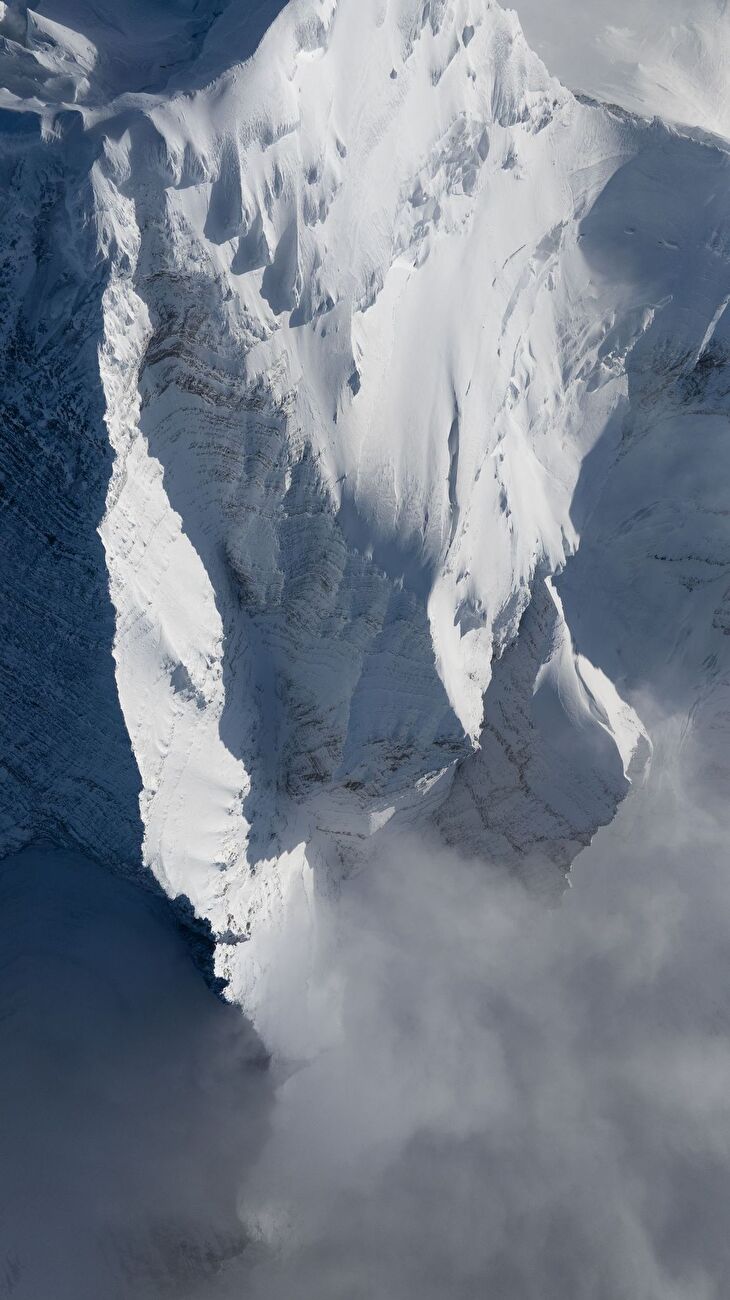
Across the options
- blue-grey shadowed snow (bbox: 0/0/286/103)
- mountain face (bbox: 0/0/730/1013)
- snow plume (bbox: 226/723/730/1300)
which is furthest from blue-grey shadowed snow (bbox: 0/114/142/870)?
snow plume (bbox: 226/723/730/1300)

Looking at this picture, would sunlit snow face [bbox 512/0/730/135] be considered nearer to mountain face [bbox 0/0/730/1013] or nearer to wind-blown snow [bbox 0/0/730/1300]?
wind-blown snow [bbox 0/0/730/1300]

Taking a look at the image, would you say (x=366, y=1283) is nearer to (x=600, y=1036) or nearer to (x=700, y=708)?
(x=600, y=1036)

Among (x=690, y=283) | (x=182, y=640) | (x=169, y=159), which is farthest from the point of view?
(x=690, y=283)

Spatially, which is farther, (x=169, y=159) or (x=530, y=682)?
(x=530, y=682)

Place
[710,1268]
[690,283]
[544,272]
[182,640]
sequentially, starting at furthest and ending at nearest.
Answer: [710,1268], [690,283], [544,272], [182,640]

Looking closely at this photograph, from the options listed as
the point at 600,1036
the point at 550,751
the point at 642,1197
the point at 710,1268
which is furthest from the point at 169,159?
the point at 710,1268

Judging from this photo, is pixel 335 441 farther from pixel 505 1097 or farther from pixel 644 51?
pixel 505 1097
